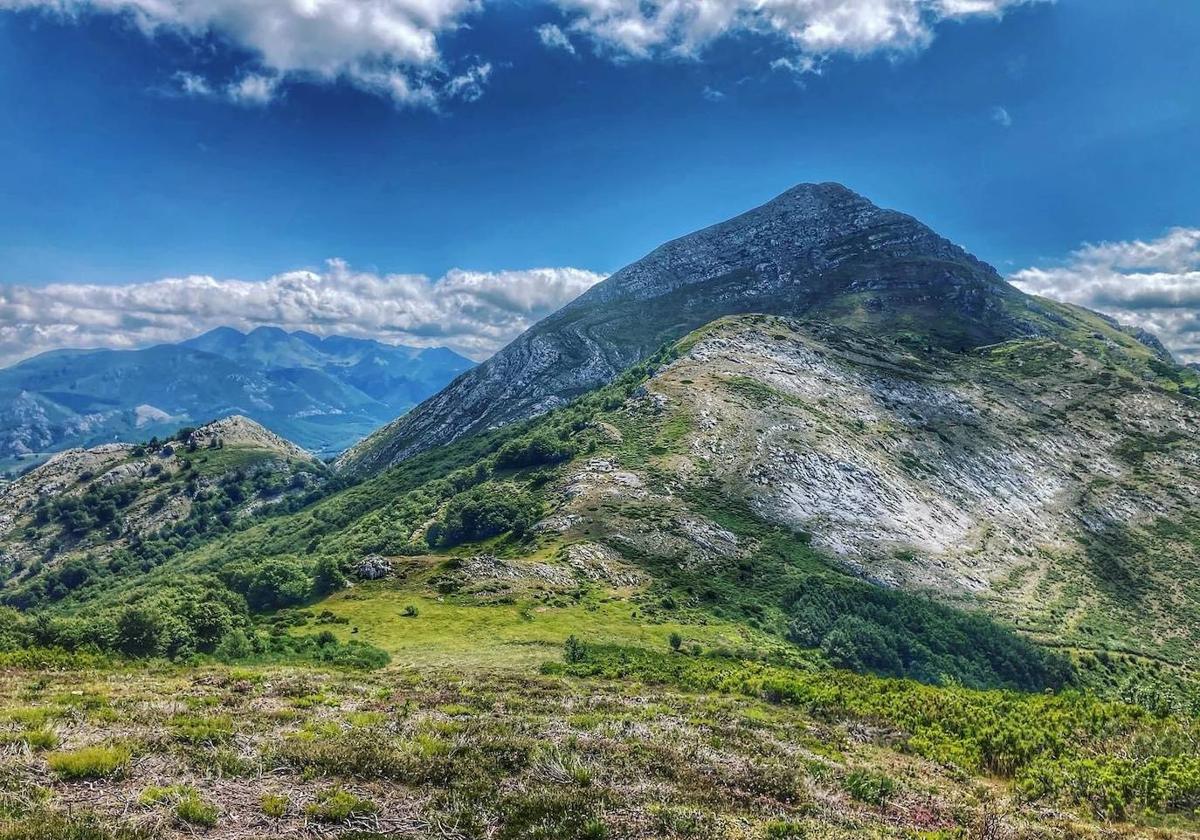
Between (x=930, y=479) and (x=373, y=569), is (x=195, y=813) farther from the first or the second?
(x=930, y=479)

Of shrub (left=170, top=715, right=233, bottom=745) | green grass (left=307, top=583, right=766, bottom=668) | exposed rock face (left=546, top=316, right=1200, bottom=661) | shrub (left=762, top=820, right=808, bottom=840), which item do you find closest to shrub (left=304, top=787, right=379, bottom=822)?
shrub (left=170, top=715, right=233, bottom=745)

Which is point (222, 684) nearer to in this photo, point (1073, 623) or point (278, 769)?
point (278, 769)

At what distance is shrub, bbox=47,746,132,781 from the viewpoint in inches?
592

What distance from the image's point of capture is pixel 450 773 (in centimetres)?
1753

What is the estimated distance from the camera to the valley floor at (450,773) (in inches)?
558

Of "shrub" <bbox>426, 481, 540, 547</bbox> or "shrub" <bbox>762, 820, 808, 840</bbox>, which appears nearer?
"shrub" <bbox>762, 820, 808, 840</bbox>

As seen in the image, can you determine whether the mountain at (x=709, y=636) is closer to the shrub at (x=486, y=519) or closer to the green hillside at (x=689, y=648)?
the green hillside at (x=689, y=648)

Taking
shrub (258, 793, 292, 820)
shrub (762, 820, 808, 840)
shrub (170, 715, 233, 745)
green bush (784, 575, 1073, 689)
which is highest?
shrub (258, 793, 292, 820)

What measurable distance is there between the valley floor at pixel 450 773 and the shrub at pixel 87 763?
46 mm

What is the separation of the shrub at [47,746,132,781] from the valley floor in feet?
0.15

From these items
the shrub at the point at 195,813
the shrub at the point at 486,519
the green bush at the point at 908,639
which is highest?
the shrub at the point at 486,519

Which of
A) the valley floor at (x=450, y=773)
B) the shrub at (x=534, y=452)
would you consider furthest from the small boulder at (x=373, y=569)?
the valley floor at (x=450, y=773)

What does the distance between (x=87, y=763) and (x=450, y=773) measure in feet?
30.6

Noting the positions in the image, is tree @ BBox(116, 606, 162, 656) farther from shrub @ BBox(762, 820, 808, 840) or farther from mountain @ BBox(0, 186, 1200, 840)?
shrub @ BBox(762, 820, 808, 840)
